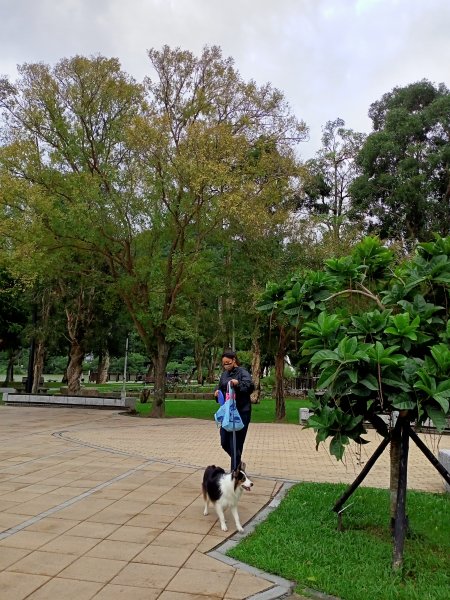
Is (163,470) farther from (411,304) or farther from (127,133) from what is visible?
(127,133)

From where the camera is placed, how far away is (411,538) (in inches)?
191

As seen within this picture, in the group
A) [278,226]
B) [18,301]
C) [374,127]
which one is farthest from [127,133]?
[374,127]

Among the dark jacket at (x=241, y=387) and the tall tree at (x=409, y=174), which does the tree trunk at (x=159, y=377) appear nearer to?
the dark jacket at (x=241, y=387)

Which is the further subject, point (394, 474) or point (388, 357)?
point (394, 474)

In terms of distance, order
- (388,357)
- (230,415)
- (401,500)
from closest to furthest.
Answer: (388,357)
(401,500)
(230,415)

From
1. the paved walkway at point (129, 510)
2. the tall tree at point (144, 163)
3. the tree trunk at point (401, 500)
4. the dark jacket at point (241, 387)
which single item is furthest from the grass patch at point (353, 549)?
the tall tree at point (144, 163)

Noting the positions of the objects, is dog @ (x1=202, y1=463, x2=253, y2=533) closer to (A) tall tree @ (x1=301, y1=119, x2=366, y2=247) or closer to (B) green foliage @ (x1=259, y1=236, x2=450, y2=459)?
(B) green foliage @ (x1=259, y1=236, x2=450, y2=459)

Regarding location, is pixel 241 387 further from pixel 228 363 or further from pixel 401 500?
pixel 401 500

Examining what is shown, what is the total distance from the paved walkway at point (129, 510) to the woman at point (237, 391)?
26.3 inches

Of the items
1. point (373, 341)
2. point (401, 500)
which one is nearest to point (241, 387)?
point (373, 341)

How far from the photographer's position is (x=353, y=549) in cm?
444

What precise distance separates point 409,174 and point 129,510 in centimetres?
2249

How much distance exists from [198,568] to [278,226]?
49.9ft

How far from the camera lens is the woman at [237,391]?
608 cm
